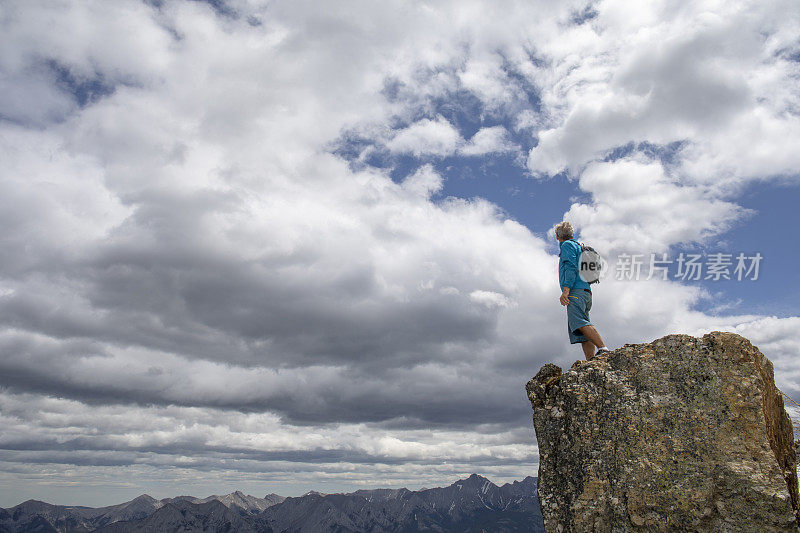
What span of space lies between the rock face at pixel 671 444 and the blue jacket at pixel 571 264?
251cm

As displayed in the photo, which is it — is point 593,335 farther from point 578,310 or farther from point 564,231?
point 564,231

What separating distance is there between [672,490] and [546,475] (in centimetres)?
220

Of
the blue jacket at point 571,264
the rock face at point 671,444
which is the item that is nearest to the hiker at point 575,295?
the blue jacket at point 571,264

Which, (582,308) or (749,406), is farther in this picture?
(582,308)

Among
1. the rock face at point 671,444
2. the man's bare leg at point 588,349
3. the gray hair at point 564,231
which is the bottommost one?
the rock face at point 671,444

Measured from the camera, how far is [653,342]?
971 centimetres

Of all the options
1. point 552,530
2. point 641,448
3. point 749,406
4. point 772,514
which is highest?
point 749,406

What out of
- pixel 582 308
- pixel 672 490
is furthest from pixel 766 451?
pixel 582 308

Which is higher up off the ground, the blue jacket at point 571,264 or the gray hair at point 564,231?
the gray hair at point 564,231

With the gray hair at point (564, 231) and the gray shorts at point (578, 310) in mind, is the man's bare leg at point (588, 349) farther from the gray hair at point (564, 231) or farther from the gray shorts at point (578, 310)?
the gray hair at point (564, 231)

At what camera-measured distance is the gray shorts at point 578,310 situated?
12.1 m

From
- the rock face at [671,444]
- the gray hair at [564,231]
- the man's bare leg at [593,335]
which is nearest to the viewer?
the rock face at [671,444]

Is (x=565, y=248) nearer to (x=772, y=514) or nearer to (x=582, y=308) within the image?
(x=582, y=308)

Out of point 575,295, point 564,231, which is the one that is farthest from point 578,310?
point 564,231
